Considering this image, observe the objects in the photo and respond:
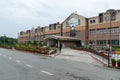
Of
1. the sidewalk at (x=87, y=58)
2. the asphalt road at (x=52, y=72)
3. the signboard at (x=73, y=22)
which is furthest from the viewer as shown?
the signboard at (x=73, y=22)

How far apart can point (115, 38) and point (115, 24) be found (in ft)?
11.5

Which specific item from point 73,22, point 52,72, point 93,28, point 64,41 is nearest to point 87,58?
point 52,72

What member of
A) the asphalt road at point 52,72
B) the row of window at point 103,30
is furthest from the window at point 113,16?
the asphalt road at point 52,72

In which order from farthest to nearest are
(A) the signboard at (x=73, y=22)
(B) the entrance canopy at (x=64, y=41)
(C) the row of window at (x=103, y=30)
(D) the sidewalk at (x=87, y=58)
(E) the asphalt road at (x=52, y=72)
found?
(A) the signboard at (x=73, y=22), (B) the entrance canopy at (x=64, y=41), (C) the row of window at (x=103, y=30), (D) the sidewalk at (x=87, y=58), (E) the asphalt road at (x=52, y=72)

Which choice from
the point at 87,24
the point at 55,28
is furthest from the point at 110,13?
the point at 55,28

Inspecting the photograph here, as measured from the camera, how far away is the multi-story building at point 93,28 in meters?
56.0

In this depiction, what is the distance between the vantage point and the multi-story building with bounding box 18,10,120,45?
56031mm

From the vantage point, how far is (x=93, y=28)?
207ft

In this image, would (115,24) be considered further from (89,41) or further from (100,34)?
(89,41)

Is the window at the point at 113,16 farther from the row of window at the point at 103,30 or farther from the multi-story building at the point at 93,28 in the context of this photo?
the row of window at the point at 103,30

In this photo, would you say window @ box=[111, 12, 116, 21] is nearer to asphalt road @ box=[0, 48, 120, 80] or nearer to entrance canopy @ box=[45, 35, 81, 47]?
entrance canopy @ box=[45, 35, 81, 47]

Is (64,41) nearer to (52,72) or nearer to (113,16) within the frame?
(113,16)

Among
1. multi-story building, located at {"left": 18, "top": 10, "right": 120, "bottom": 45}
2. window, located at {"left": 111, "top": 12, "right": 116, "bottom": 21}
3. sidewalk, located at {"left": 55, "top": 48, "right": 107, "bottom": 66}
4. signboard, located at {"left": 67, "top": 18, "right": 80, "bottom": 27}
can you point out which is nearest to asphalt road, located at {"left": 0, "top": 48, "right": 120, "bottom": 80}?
sidewalk, located at {"left": 55, "top": 48, "right": 107, "bottom": 66}

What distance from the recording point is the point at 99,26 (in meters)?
60.6
